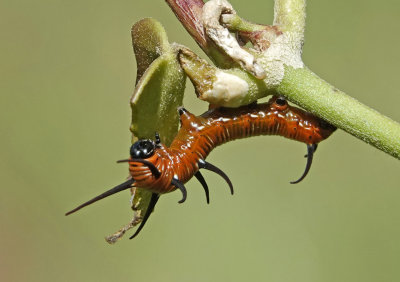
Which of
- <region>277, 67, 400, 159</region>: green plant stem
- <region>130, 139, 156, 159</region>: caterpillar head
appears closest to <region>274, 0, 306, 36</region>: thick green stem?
<region>277, 67, 400, 159</region>: green plant stem

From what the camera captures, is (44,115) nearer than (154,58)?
No

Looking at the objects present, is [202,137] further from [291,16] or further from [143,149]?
[291,16]

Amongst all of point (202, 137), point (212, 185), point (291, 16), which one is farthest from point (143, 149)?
point (212, 185)

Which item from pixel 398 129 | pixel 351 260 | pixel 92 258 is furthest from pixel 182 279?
pixel 398 129

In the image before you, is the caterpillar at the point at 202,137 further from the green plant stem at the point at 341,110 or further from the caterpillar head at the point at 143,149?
the green plant stem at the point at 341,110

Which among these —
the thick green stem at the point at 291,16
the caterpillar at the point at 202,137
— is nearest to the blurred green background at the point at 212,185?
the caterpillar at the point at 202,137

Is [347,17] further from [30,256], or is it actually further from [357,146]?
[30,256]

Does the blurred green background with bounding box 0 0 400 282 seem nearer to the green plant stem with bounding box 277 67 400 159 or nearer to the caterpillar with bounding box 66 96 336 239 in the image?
the caterpillar with bounding box 66 96 336 239
